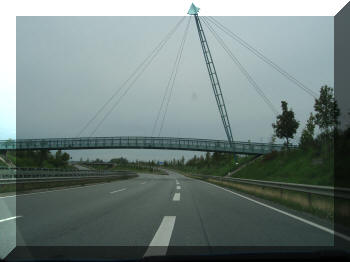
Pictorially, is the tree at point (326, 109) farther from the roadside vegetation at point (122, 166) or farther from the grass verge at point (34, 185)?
the roadside vegetation at point (122, 166)

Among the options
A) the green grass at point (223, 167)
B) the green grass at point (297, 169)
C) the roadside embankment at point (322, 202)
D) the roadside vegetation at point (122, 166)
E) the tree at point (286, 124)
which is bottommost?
the roadside vegetation at point (122, 166)

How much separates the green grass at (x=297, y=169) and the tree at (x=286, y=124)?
390cm

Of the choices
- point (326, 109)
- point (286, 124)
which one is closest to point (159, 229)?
point (326, 109)

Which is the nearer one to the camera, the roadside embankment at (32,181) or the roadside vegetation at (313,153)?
the roadside embankment at (32,181)

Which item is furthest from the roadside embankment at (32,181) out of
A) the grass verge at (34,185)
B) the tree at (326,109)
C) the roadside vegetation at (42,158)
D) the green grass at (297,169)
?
the roadside vegetation at (42,158)

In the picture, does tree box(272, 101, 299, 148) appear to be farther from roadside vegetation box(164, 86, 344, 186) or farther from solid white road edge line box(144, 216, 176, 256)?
solid white road edge line box(144, 216, 176, 256)

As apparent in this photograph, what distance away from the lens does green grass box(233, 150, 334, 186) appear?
1986 centimetres

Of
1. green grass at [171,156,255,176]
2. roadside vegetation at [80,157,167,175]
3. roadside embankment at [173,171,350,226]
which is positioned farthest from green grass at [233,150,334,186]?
roadside vegetation at [80,157,167,175]

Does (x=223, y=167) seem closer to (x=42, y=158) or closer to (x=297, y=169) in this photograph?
(x=297, y=169)

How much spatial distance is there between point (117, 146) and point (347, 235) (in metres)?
50.1

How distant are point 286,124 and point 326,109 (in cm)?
826

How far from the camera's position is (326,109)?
102ft

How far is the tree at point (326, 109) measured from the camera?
3058 centimetres

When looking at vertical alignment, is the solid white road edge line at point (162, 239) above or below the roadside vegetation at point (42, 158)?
above
